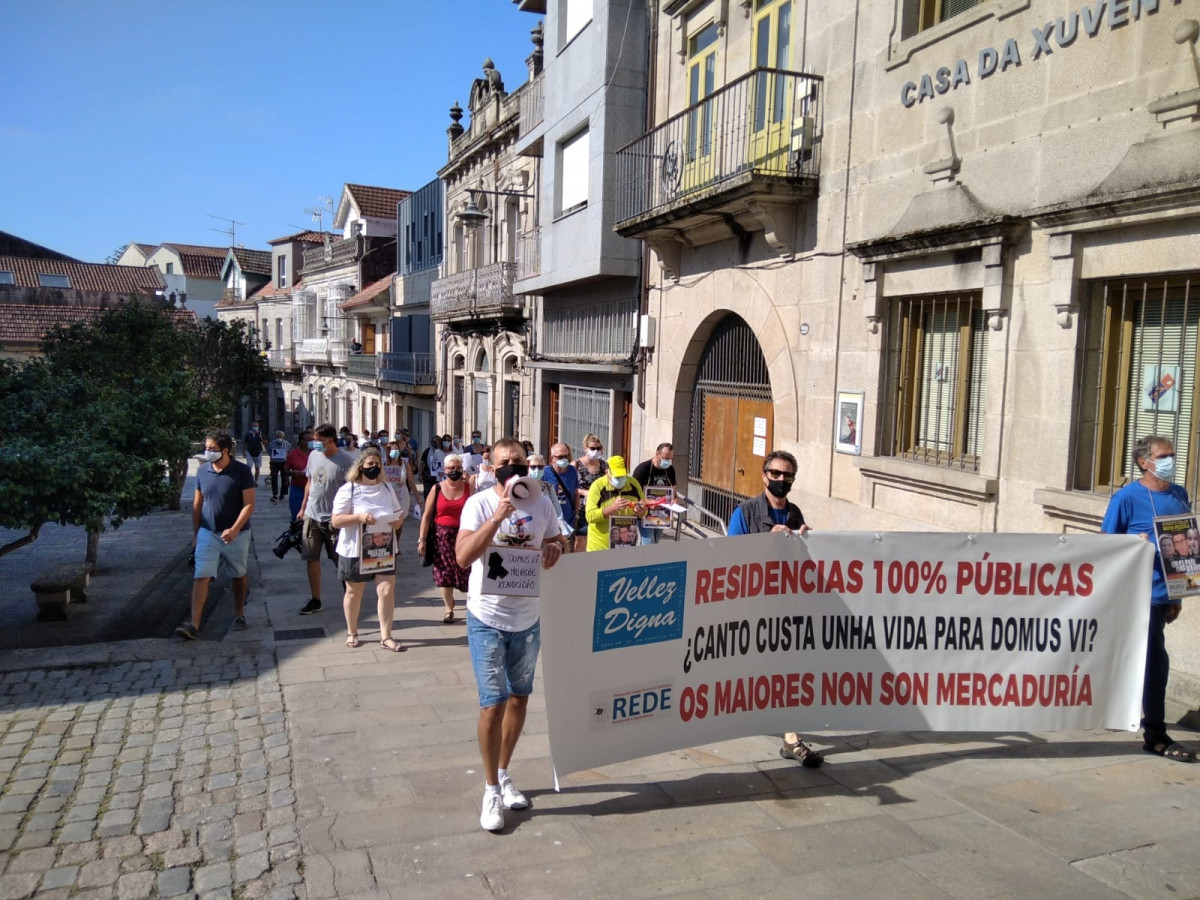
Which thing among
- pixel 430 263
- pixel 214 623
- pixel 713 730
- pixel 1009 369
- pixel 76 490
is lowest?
pixel 214 623

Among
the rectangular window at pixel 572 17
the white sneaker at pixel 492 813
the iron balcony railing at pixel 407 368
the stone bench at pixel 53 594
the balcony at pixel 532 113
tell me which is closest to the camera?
the white sneaker at pixel 492 813

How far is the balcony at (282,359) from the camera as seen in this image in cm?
5078

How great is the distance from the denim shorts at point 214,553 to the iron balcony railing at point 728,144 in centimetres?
651

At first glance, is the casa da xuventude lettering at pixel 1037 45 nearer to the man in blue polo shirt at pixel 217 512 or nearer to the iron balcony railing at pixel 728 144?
the iron balcony railing at pixel 728 144

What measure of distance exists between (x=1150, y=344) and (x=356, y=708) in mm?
6074

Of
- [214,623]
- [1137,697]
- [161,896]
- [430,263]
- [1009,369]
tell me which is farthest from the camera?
[430,263]

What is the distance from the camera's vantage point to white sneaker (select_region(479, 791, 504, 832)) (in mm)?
4559

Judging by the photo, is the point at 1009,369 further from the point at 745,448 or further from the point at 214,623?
the point at 214,623

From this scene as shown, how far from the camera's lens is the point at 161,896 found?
4.06 m

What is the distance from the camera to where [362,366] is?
132 feet

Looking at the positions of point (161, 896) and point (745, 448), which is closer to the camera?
point (161, 896)

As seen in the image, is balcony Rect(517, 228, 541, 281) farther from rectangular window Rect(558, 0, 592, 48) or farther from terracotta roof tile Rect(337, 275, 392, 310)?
terracotta roof tile Rect(337, 275, 392, 310)

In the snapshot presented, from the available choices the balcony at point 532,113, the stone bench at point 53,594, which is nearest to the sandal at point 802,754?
the stone bench at point 53,594

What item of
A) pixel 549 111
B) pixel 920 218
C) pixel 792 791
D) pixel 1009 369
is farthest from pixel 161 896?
pixel 549 111
